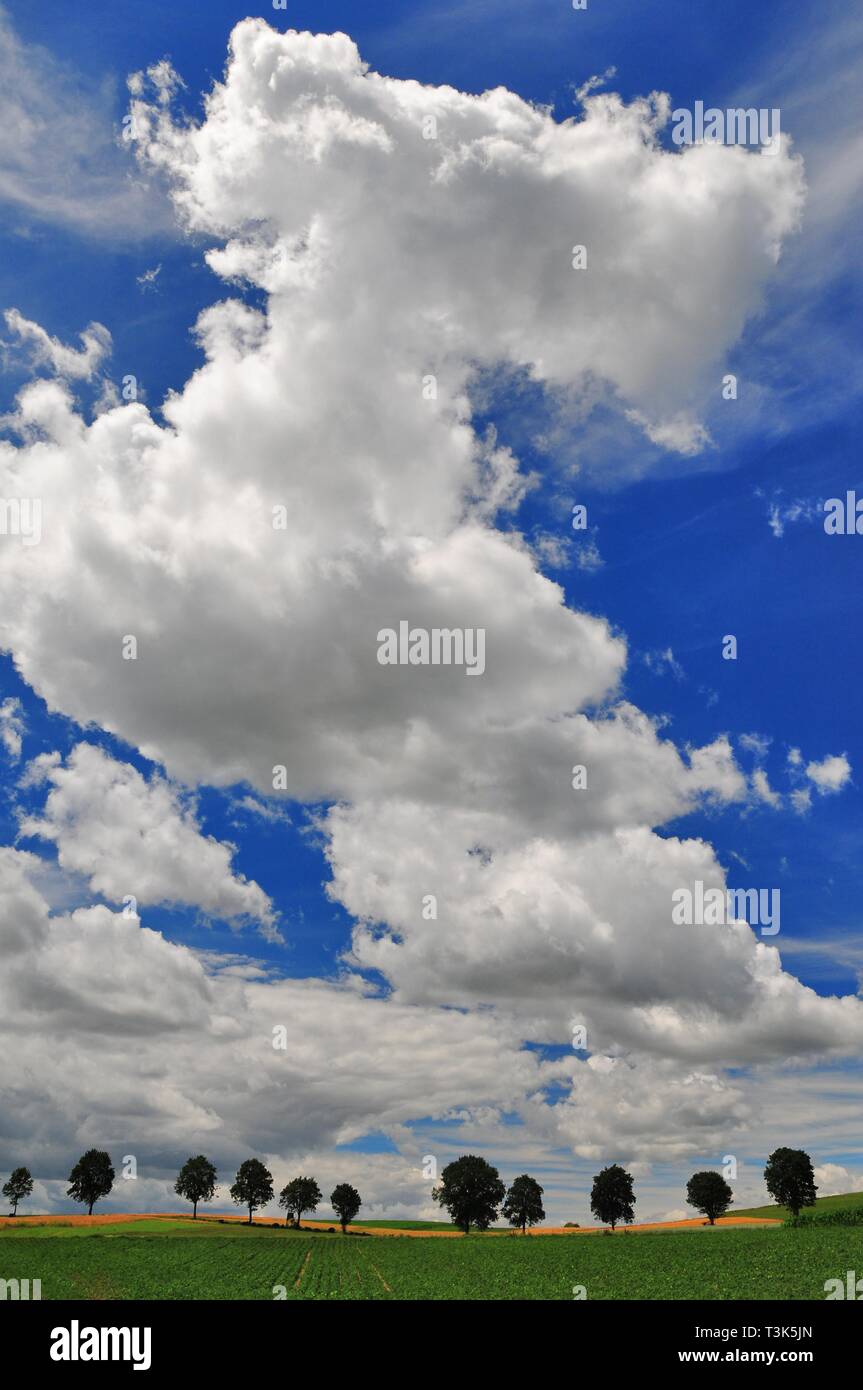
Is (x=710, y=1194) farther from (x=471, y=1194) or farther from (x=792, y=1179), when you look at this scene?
(x=471, y=1194)

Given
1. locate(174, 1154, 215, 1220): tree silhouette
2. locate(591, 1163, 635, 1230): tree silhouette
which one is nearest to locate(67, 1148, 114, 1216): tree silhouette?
locate(174, 1154, 215, 1220): tree silhouette

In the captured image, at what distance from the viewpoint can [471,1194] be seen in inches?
7072

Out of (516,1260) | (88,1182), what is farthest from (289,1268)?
(88,1182)

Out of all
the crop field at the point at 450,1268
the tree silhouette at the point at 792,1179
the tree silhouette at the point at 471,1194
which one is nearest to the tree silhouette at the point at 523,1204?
the tree silhouette at the point at 471,1194

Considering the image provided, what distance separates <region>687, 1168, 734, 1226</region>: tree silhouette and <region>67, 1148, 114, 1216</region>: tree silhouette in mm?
113272

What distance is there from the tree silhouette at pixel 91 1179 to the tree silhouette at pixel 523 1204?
260ft

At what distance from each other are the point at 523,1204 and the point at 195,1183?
223 ft

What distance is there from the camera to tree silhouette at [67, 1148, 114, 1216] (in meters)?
185

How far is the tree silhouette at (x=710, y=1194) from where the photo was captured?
180375 millimetres

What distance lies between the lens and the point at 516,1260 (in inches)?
3300

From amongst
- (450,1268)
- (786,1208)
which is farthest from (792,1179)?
(450,1268)

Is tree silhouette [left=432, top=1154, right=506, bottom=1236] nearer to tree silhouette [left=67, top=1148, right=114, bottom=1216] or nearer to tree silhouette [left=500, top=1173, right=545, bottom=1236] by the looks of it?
tree silhouette [left=500, top=1173, right=545, bottom=1236]
